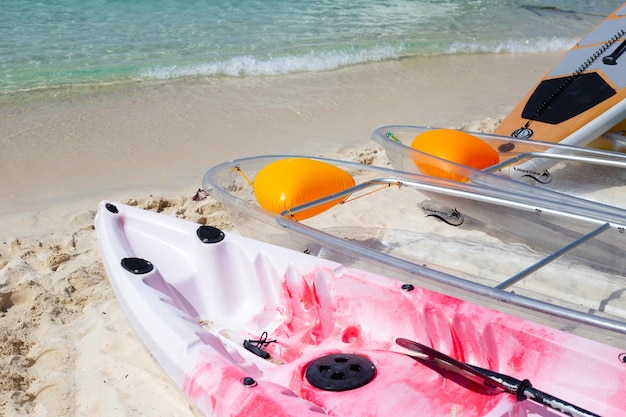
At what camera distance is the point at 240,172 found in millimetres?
3580

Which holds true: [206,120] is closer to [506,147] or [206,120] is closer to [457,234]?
[506,147]

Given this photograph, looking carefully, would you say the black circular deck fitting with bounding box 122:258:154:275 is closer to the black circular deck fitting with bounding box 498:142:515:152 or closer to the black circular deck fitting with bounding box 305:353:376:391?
the black circular deck fitting with bounding box 305:353:376:391

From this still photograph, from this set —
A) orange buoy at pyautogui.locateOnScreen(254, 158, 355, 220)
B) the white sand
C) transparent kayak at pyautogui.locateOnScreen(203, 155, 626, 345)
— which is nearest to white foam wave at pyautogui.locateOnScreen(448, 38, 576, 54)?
the white sand

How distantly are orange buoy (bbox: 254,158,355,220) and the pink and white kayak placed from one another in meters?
0.52

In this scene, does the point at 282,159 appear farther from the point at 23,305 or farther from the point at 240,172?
the point at 23,305

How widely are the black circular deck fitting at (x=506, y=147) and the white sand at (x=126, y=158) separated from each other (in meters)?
0.91

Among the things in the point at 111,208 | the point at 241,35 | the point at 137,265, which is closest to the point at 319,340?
the point at 137,265

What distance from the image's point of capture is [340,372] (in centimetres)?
220

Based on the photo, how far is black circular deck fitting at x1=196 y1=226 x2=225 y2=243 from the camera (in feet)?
9.07

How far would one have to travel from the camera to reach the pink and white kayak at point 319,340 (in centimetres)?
199

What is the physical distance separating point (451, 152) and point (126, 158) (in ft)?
7.31

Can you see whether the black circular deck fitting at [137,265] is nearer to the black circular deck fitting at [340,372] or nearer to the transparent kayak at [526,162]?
the black circular deck fitting at [340,372]

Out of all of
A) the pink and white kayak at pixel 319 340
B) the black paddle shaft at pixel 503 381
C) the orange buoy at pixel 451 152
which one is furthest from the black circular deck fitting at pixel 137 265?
the orange buoy at pixel 451 152

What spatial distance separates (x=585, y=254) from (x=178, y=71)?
4.79 meters
